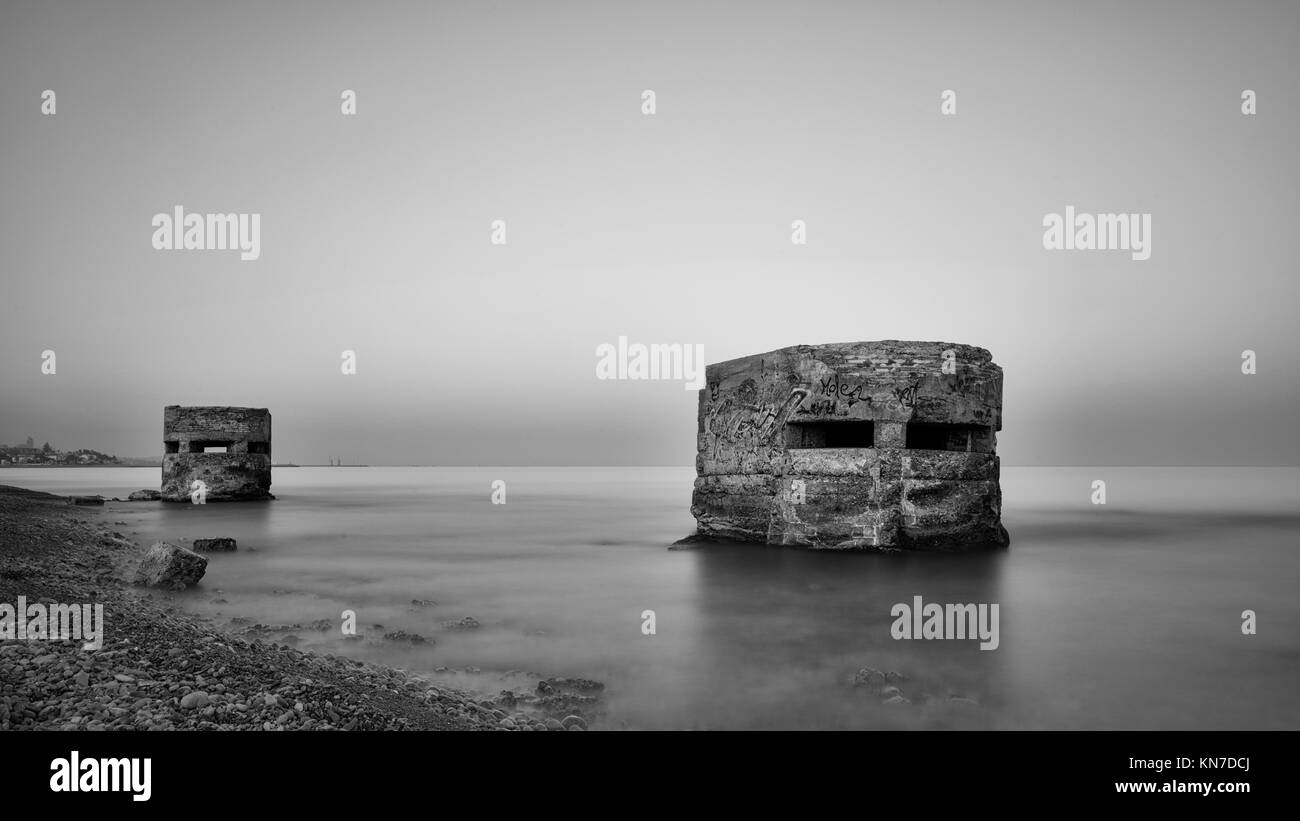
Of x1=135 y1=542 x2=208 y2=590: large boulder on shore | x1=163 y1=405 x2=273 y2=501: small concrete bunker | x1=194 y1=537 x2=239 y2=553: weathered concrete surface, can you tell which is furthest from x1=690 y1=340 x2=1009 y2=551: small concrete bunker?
x1=163 y1=405 x2=273 y2=501: small concrete bunker

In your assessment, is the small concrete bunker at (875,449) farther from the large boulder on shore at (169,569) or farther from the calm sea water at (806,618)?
the large boulder on shore at (169,569)

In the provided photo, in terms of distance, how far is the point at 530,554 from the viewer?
11.3 meters

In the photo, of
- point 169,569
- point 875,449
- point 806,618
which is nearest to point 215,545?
point 169,569

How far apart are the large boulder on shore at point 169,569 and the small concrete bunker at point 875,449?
681 cm

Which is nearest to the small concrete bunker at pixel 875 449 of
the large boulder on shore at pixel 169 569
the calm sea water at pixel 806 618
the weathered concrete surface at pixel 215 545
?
the calm sea water at pixel 806 618

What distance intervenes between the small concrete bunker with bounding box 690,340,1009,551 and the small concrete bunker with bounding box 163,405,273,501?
563 inches

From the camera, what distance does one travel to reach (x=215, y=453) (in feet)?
63.2

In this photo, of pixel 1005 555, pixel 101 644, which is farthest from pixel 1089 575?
pixel 101 644

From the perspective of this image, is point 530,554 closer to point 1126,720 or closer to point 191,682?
point 191,682

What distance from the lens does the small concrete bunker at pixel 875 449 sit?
934 centimetres

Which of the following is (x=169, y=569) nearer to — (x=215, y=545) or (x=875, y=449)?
(x=215, y=545)

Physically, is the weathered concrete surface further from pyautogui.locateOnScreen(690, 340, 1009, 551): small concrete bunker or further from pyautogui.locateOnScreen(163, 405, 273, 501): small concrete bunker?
pyautogui.locateOnScreen(163, 405, 273, 501): small concrete bunker
